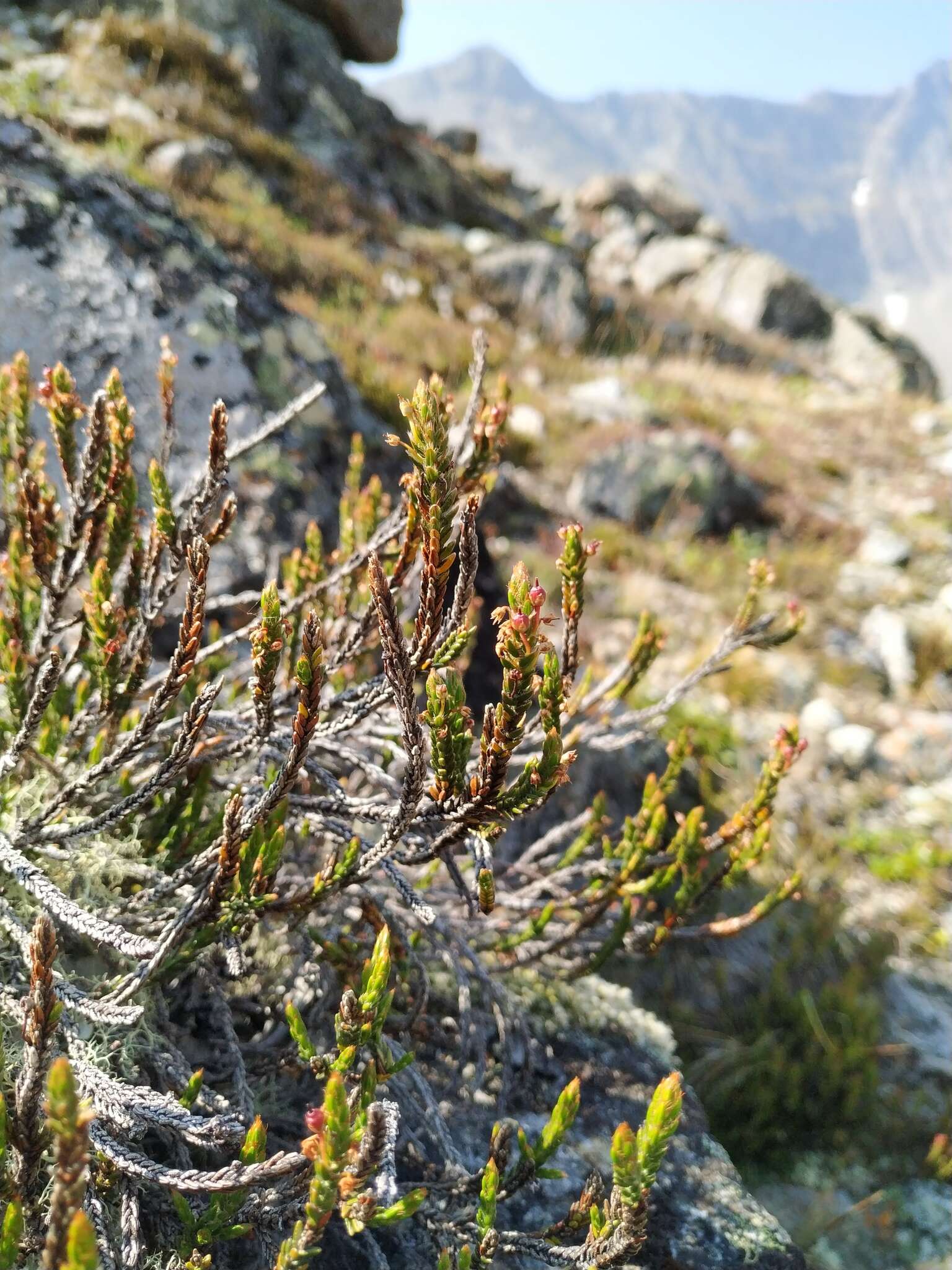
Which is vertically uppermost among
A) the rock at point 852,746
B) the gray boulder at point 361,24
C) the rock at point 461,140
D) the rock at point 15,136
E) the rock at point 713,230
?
the gray boulder at point 361,24

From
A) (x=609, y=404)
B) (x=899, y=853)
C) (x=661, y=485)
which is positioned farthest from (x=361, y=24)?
(x=899, y=853)

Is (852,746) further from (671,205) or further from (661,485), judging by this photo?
(671,205)

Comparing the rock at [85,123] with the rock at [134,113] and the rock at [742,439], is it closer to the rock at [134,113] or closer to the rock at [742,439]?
the rock at [134,113]

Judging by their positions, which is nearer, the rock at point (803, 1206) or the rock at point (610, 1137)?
the rock at point (610, 1137)

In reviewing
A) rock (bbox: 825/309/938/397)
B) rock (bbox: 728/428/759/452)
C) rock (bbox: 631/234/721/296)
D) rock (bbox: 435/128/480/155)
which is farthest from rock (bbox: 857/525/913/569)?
rock (bbox: 435/128/480/155)

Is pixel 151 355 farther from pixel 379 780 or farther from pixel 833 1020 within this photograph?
pixel 833 1020

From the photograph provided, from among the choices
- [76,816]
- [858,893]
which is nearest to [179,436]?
[76,816]

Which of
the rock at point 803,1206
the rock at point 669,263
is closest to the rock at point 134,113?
the rock at point 803,1206

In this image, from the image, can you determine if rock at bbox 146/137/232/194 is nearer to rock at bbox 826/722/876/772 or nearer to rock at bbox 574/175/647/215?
rock at bbox 826/722/876/772
